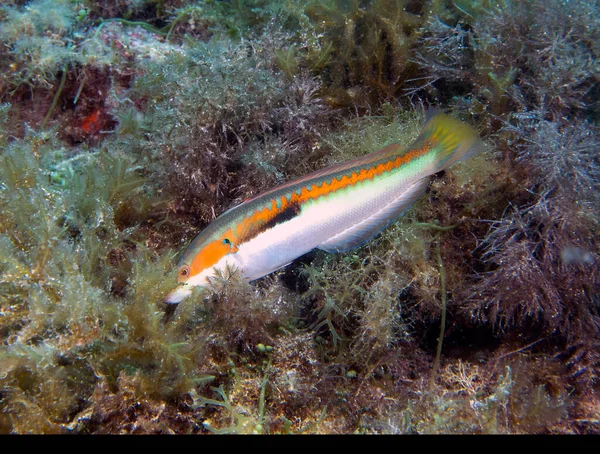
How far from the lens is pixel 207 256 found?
106 inches

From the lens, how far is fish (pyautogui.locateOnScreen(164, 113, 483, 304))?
2.69 m

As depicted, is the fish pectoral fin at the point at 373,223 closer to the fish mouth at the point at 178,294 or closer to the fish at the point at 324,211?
the fish at the point at 324,211

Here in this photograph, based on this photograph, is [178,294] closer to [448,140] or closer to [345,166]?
[345,166]

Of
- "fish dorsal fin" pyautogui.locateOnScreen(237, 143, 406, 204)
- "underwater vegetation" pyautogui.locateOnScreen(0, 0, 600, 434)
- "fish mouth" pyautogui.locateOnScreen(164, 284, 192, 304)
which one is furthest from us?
"fish dorsal fin" pyautogui.locateOnScreen(237, 143, 406, 204)

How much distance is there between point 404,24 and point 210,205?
A: 110 inches

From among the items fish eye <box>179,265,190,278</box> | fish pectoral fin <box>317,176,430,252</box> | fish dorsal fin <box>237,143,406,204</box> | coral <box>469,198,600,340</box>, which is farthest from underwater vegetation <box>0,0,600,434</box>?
fish dorsal fin <box>237,143,406,204</box>

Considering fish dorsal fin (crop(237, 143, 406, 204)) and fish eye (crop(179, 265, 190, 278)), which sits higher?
fish dorsal fin (crop(237, 143, 406, 204))

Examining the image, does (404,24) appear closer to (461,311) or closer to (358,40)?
(358,40)

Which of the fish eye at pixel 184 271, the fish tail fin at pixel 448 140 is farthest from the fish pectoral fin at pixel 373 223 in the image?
the fish eye at pixel 184 271

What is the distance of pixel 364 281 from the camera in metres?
3.05

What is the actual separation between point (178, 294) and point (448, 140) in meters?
2.45

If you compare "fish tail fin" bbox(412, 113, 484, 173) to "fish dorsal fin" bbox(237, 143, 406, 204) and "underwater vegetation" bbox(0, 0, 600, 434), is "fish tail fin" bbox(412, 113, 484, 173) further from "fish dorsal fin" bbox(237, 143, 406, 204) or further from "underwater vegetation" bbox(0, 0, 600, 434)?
"underwater vegetation" bbox(0, 0, 600, 434)

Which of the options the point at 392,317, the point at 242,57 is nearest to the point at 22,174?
the point at 242,57

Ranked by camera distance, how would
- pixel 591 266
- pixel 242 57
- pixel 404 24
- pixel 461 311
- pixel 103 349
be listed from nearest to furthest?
pixel 103 349 < pixel 591 266 < pixel 461 311 < pixel 242 57 < pixel 404 24
